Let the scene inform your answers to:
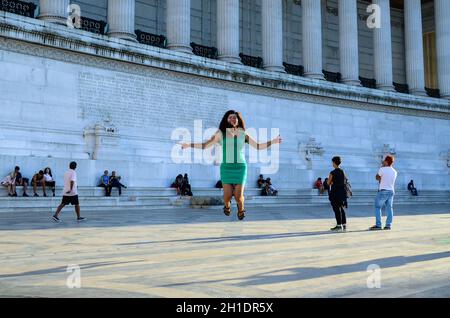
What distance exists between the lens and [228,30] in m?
35.8

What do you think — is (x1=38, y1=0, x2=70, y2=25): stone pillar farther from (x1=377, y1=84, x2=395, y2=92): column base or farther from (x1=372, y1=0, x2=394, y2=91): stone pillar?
(x1=372, y1=0, x2=394, y2=91): stone pillar

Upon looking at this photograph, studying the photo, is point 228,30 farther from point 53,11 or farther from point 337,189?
point 337,189

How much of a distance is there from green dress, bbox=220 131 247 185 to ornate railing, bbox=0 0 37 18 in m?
22.3

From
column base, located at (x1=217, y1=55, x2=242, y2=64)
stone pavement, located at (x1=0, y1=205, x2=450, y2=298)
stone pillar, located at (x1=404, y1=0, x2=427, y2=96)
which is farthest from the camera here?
stone pillar, located at (x1=404, y1=0, x2=427, y2=96)

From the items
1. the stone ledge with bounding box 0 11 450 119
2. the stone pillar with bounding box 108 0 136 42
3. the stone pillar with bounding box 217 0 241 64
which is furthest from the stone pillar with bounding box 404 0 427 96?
the stone pillar with bounding box 108 0 136 42

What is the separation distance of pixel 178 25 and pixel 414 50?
22.5 m

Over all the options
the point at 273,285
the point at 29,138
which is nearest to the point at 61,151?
the point at 29,138

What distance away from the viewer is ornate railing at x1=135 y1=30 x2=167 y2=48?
33.4 m

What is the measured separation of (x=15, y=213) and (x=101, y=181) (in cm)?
631

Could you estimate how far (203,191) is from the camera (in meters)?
28.9

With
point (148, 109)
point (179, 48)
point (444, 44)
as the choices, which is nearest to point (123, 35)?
point (179, 48)

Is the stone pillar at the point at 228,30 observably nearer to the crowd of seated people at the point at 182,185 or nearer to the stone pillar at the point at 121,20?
the stone pillar at the point at 121,20

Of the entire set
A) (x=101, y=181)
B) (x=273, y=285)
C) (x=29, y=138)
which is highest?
(x=29, y=138)
